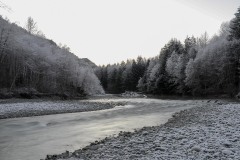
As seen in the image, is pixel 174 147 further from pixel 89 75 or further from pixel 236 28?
pixel 89 75

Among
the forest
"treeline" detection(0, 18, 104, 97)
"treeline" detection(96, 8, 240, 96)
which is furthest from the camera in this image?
"treeline" detection(96, 8, 240, 96)

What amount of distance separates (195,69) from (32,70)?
1607 inches

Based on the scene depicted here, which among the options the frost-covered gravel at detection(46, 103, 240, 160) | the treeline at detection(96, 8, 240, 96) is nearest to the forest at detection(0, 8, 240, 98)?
the treeline at detection(96, 8, 240, 96)

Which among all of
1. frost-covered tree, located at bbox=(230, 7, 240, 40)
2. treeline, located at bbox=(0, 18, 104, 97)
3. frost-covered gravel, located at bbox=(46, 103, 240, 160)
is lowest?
frost-covered gravel, located at bbox=(46, 103, 240, 160)

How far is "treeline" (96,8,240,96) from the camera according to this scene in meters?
66.8

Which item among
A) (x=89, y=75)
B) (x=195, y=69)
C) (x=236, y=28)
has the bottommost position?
(x=89, y=75)

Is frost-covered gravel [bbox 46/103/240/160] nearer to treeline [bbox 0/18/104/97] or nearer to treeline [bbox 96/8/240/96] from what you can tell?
treeline [bbox 0/18/104/97]

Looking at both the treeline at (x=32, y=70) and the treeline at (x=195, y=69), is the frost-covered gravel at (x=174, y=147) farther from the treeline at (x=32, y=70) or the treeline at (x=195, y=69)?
the treeline at (x=195, y=69)

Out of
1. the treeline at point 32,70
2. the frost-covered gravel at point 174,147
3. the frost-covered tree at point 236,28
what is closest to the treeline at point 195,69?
the frost-covered tree at point 236,28

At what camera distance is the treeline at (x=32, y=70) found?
56.5m

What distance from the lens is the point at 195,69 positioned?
77.6m

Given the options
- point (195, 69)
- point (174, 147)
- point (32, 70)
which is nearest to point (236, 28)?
point (195, 69)

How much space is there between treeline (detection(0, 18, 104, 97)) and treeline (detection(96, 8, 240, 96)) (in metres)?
25.2

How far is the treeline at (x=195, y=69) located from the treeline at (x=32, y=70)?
82.5 feet
